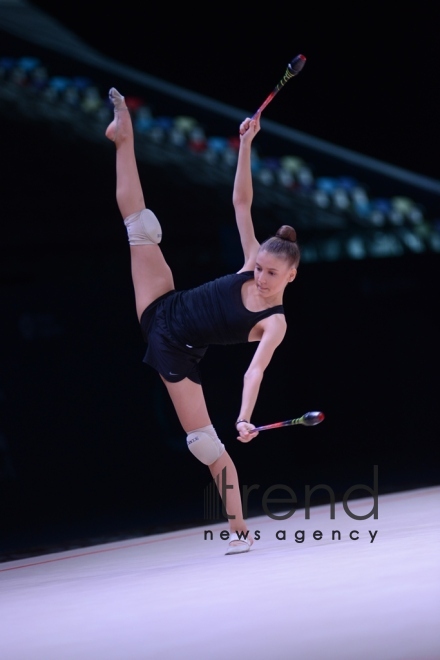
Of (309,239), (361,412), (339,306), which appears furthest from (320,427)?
(309,239)

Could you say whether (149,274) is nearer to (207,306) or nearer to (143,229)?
(143,229)

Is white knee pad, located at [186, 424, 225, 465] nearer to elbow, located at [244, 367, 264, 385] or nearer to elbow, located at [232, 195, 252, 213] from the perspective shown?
elbow, located at [244, 367, 264, 385]

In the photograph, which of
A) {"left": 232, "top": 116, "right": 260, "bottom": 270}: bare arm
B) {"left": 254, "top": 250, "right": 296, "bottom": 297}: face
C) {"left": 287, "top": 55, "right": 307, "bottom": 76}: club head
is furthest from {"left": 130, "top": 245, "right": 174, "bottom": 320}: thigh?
{"left": 287, "top": 55, "right": 307, "bottom": 76}: club head

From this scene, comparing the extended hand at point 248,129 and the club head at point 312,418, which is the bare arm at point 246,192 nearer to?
the extended hand at point 248,129

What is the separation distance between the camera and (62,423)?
4656mm

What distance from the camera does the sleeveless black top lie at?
3000 mm

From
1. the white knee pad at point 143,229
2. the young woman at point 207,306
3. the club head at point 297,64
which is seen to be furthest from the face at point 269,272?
the club head at point 297,64

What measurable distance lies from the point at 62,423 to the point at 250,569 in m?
2.18

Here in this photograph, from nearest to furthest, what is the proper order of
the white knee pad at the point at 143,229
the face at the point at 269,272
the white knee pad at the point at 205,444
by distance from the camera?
the face at the point at 269,272, the white knee pad at the point at 205,444, the white knee pad at the point at 143,229

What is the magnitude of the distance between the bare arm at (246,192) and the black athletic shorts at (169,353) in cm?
30

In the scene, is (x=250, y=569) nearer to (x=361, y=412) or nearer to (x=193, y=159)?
(x=361, y=412)

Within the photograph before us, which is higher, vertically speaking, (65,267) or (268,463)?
(65,267)

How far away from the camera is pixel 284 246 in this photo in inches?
117

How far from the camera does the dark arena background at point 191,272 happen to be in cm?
461
